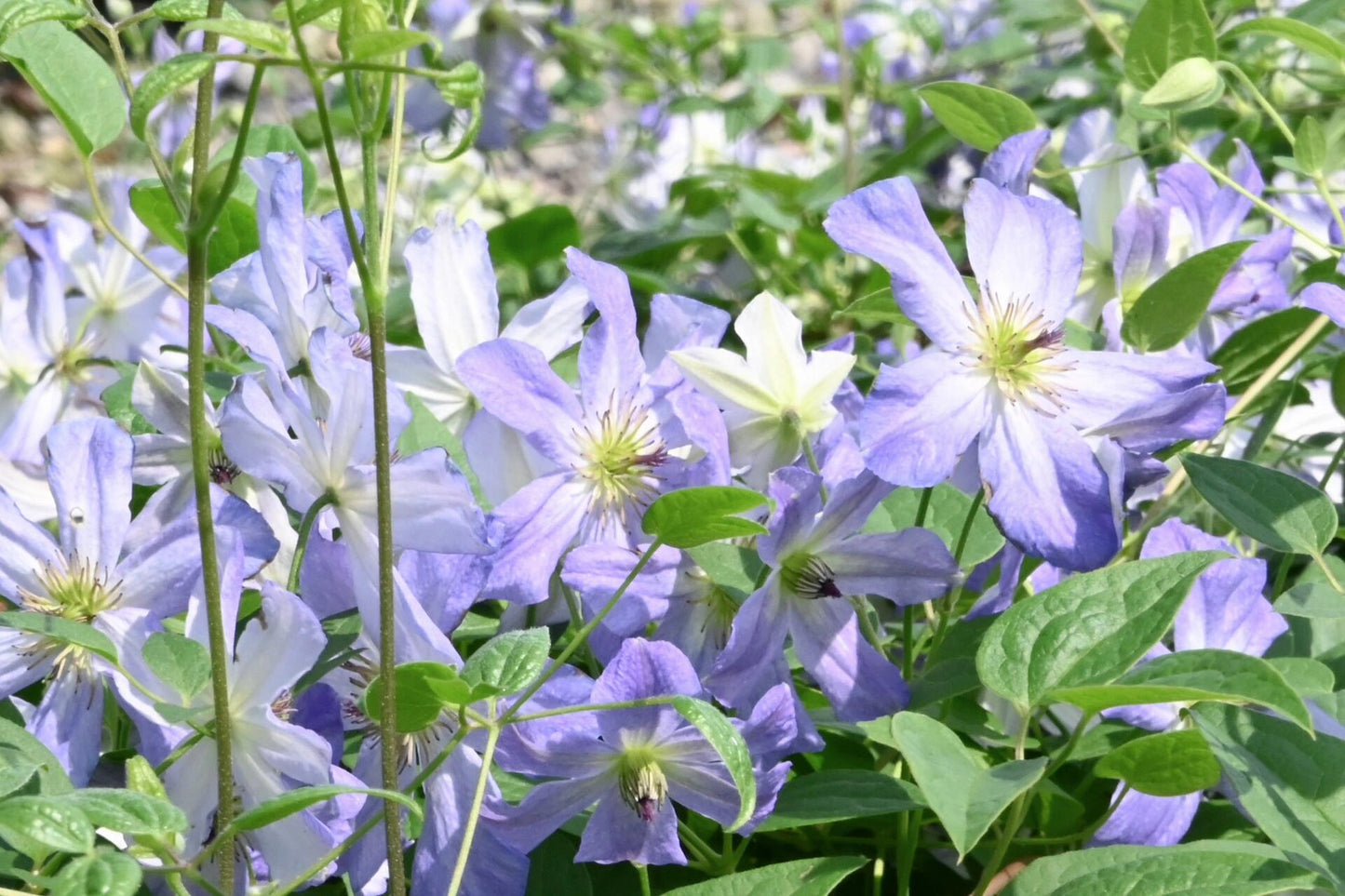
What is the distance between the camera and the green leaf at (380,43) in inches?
16.8

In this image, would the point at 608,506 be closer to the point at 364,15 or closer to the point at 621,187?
the point at 364,15

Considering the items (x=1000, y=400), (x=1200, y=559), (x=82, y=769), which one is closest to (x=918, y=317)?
(x=1000, y=400)

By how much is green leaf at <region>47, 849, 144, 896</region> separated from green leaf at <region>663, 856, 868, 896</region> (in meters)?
0.24

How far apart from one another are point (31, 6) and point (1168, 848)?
20.1 inches

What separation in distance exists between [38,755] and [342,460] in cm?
16

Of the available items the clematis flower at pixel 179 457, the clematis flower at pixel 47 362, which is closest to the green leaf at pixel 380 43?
the clematis flower at pixel 179 457

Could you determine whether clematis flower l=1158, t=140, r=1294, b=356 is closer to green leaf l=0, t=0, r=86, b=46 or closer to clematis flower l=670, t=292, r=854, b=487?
clematis flower l=670, t=292, r=854, b=487

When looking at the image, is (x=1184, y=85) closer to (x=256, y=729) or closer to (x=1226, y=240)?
(x=1226, y=240)

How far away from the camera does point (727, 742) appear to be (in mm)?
517

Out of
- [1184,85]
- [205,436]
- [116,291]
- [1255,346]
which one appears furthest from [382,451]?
[116,291]

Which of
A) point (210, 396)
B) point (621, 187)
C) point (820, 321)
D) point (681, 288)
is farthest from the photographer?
point (621, 187)

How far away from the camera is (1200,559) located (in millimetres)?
574

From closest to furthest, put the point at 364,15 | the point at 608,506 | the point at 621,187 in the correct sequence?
the point at 364,15 → the point at 608,506 → the point at 621,187

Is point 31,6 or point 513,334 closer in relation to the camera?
point 31,6
